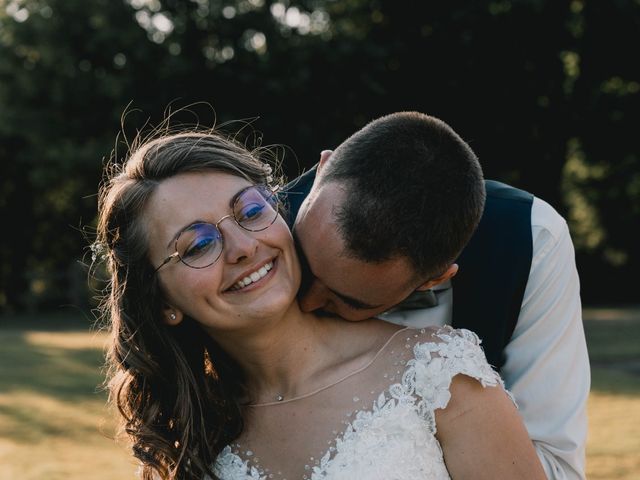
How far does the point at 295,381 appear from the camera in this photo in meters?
3.01

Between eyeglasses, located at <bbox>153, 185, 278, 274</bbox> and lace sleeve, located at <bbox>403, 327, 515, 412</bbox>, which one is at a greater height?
eyeglasses, located at <bbox>153, 185, 278, 274</bbox>

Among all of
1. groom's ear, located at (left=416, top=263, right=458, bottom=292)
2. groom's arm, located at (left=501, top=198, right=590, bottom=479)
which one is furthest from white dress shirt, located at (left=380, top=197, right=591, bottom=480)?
groom's ear, located at (left=416, top=263, right=458, bottom=292)

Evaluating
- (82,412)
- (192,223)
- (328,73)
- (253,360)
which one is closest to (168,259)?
(192,223)

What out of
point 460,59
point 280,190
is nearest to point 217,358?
point 280,190

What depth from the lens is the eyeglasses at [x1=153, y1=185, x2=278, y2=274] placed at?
111 inches

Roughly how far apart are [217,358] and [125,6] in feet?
59.4

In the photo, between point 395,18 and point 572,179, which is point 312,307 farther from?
point 572,179

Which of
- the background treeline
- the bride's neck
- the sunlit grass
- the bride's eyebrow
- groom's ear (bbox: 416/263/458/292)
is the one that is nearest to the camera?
groom's ear (bbox: 416/263/458/292)

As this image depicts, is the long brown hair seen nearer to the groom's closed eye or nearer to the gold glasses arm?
the gold glasses arm

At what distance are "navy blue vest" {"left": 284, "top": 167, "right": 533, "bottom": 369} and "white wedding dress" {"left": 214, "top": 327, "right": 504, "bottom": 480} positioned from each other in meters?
0.21

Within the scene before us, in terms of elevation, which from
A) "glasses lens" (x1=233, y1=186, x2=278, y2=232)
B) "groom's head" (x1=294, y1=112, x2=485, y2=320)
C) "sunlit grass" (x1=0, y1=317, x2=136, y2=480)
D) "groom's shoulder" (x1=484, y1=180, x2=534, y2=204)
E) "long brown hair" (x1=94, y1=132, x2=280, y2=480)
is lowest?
"sunlit grass" (x1=0, y1=317, x2=136, y2=480)

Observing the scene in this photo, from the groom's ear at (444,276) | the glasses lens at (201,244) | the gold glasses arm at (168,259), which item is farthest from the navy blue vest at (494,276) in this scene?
the gold glasses arm at (168,259)

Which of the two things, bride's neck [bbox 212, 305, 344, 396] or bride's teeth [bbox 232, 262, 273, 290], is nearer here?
bride's teeth [bbox 232, 262, 273, 290]

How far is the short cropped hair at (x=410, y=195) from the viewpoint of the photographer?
2.58m
